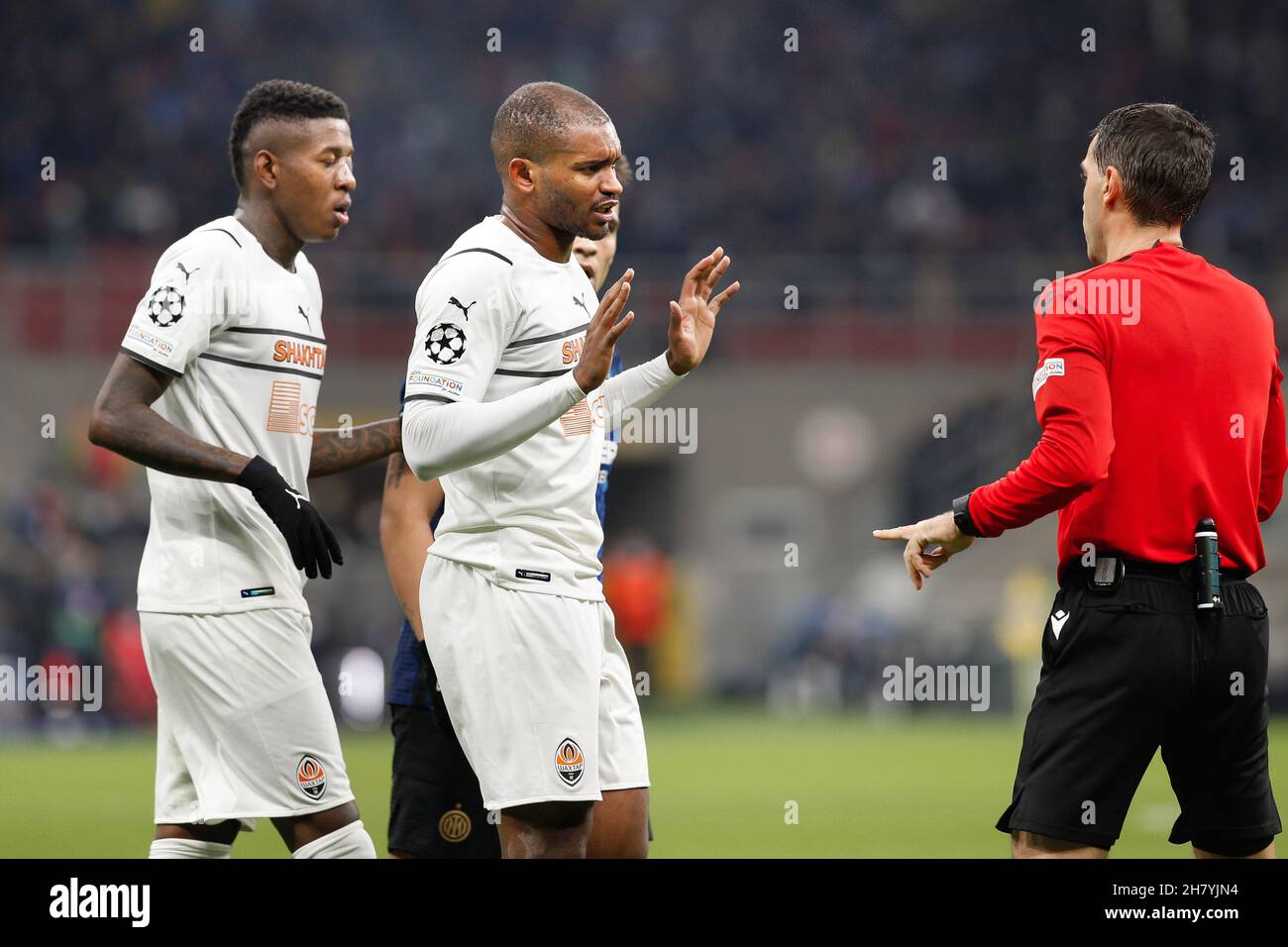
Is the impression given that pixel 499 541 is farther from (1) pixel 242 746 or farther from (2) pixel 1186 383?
(2) pixel 1186 383

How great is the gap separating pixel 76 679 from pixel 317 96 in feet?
47.2

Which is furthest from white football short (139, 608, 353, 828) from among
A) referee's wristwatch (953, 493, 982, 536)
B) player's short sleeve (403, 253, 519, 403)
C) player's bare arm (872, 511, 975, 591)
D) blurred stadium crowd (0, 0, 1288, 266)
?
blurred stadium crowd (0, 0, 1288, 266)

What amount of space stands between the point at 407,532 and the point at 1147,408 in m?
2.10

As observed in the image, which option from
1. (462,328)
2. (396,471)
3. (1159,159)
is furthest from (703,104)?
(462,328)

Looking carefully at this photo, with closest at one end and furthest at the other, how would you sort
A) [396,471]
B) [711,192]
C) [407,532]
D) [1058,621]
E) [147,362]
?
1. [1058,621]
2. [147,362]
3. [407,532]
4. [396,471]
5. [711,192]

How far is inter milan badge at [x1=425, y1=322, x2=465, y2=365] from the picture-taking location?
3.99 metres

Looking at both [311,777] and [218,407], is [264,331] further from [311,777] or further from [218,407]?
[311,777]

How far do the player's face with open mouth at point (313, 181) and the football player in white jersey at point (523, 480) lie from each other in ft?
2.52

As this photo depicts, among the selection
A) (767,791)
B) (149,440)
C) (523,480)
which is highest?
(149,440)

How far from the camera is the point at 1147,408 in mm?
4020

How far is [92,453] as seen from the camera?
18.5m

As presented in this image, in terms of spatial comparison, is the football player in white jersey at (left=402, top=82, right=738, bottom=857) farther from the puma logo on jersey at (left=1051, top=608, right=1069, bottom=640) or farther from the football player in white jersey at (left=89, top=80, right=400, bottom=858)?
the puma logo on jersey at (left=1051, top=608, right=1069, bottom=640)

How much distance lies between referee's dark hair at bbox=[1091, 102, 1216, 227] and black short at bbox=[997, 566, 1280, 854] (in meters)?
0.94

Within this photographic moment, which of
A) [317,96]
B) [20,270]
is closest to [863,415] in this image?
[20,270]
